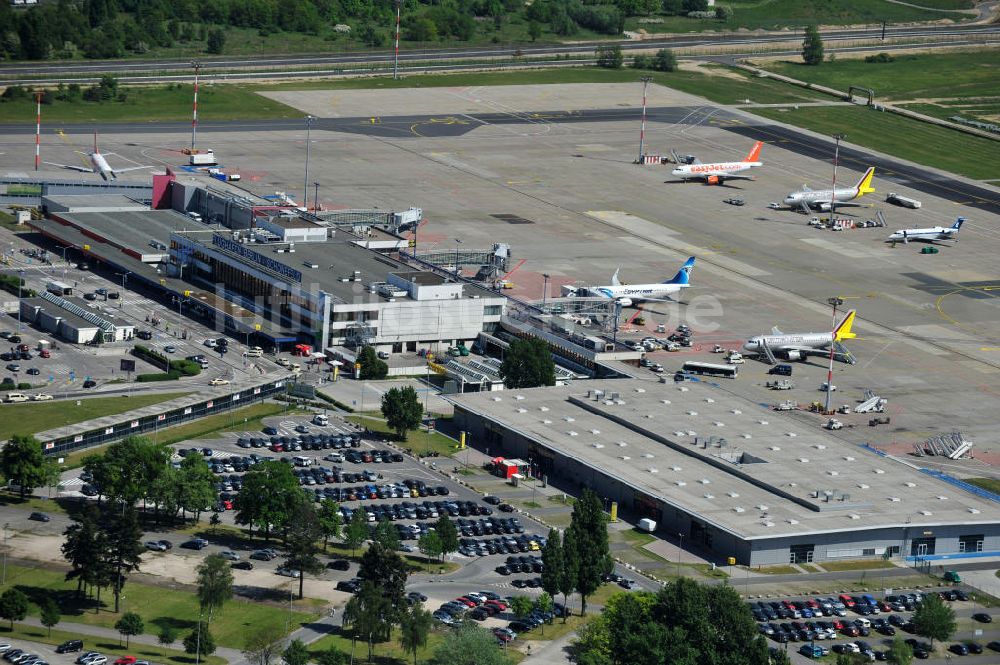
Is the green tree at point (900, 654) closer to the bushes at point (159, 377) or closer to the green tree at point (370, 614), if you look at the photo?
the green tree at point (370, 614)

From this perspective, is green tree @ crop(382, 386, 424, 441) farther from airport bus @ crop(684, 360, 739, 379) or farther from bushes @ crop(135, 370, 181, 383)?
airport bus @ crop(684, 360, 739, 379)

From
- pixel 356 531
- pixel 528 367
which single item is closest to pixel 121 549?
pixel 356 531

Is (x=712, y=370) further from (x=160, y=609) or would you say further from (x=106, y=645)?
(x=106, y=645)

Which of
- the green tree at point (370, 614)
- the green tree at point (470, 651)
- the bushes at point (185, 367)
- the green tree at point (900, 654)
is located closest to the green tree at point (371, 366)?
the bushes at point (185, 367)

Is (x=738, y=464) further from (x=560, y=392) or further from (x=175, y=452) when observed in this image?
(x=175, y=452)

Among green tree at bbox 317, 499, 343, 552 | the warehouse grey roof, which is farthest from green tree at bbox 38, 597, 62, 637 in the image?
the warehouse grey roof
